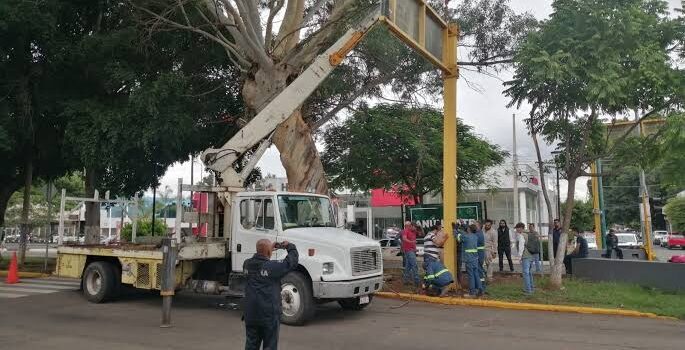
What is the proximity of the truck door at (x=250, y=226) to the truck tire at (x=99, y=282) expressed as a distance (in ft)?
10.6

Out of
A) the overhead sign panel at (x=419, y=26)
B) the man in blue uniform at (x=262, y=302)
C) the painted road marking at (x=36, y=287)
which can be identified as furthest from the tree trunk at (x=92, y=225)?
the man in blue uniform at (x=262, y=302)

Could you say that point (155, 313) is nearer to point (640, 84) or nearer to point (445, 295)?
point (445, 295)

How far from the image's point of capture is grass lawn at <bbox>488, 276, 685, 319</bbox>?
11.7 m

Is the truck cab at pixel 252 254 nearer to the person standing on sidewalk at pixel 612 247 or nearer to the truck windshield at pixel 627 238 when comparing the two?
the person standing on sidewalk at pixel 612 247

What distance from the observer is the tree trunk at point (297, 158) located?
1533 centimetres

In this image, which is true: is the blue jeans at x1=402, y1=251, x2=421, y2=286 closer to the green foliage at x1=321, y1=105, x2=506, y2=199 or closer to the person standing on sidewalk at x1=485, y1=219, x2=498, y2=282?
the person standing on sidewalk at x1=485, y1=219, x2=498, y2=282

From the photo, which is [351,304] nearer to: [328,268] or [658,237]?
[328,268]

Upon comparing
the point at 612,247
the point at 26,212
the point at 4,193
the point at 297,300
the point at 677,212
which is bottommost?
the point at 297,300

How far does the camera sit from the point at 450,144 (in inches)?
543

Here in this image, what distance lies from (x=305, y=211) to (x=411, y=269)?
15.6 feet

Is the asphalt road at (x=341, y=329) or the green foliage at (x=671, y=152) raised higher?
the green foliage at (x=671, y=152)

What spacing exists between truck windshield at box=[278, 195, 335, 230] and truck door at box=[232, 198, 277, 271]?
0.75 feet

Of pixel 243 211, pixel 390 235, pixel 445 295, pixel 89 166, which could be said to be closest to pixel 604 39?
pixel 445 295

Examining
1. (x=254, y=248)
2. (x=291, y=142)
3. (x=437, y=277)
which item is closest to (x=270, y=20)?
(x=291, y=142)
